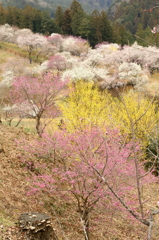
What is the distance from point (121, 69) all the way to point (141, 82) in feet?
17.4

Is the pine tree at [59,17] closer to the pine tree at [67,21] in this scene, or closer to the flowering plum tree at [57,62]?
the pine tree at [67,21]

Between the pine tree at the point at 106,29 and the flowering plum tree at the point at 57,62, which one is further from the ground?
the pine tree at the point at 106,29

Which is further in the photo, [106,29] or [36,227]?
[106,29]

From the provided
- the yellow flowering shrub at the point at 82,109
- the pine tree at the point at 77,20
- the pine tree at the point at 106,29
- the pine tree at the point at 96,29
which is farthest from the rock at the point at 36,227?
the pine tree at the point at 77,20

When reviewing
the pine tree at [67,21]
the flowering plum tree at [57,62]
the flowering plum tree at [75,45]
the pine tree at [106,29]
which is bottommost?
the flowering plum tree at [57,62]

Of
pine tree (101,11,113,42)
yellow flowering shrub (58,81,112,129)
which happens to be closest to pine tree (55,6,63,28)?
pine tree (101,11,113,42)

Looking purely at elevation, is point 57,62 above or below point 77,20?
below

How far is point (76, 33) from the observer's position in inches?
2234

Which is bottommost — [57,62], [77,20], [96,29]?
[57,62]

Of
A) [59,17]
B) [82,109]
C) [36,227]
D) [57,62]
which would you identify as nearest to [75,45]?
[57,62]

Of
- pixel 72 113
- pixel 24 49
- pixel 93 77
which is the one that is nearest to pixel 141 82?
pixel 93 77

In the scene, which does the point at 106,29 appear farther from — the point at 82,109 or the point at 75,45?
the point at 82,109

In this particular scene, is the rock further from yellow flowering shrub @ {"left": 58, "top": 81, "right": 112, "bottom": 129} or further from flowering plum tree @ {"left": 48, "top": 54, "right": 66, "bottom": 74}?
flowering plum tree @ {"left": 48, "top": 54, "right": 66, "bottom": 74}

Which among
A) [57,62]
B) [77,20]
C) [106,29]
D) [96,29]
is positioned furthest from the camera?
[77,20]
